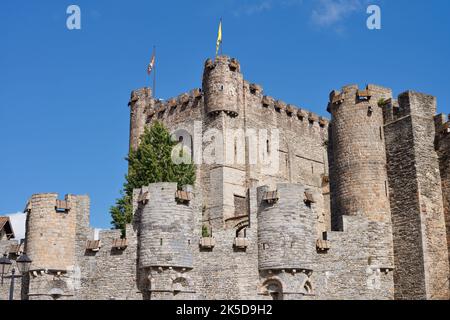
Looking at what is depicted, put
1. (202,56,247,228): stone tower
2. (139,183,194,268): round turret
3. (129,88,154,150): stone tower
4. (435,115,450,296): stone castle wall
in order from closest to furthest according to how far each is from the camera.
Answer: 1. (139,183,194,268): round turret
2. (435,115,450,296): stone castle wall
3. (202,56,247,228): stone tower
4. (129,88,154,150): stone tower

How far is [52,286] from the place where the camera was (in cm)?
3538

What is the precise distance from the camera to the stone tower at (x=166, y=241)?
1303 inches

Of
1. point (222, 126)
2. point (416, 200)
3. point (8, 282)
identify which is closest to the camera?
point (416, 200)

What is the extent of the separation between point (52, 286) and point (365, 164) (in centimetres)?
1749

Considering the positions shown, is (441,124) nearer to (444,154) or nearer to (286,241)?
(444,154)

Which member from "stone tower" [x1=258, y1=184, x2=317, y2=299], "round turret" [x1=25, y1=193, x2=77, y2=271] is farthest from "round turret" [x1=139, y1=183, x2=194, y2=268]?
"round turret" [x1=25, y1=193, x2=77, y2=271]

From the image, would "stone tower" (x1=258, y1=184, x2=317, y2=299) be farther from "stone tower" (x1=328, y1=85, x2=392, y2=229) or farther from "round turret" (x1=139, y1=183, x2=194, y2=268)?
"stone tower" (x1=328, y1=85, x2=392, y2=229)

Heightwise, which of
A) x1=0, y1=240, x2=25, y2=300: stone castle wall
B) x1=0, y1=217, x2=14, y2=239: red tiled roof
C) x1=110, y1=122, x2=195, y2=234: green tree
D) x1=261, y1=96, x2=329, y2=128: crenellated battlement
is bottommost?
x1=0, y1=240, x2=25, y2=300: stone castle wall

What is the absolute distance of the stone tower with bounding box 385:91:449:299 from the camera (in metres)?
35.5

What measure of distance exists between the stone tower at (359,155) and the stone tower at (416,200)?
598mm

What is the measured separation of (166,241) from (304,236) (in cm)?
659

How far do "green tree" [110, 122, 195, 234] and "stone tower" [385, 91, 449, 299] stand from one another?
16.2 m

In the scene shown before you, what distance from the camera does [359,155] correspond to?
125 ft

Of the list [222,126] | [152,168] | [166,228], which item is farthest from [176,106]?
[166,228]
